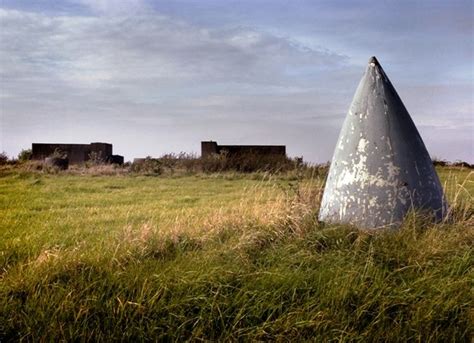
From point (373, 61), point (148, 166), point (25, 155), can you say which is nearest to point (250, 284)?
point (373, 61)

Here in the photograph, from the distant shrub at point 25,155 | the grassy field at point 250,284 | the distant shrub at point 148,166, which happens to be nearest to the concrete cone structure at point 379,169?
the grassy field at point 250,284

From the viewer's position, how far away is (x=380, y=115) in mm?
5871

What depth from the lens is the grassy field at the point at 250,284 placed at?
391cm

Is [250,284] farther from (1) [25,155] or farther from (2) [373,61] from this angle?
(1) [25,155]

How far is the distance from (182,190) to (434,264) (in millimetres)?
7793

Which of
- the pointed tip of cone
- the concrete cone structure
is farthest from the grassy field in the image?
the pointed tip of cone

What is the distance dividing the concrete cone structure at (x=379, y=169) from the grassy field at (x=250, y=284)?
0.77 feet

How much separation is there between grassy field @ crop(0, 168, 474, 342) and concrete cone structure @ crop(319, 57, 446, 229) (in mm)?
233

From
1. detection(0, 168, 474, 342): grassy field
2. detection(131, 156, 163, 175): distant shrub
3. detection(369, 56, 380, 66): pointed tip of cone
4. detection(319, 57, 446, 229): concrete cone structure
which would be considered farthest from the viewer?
detection(131, 156, 163, 175): distant shrub

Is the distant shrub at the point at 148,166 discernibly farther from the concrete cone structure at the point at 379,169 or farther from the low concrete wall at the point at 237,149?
the concrete cone structure at the point at 379,169

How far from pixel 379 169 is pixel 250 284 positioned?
220cm

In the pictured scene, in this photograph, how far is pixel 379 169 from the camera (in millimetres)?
5668

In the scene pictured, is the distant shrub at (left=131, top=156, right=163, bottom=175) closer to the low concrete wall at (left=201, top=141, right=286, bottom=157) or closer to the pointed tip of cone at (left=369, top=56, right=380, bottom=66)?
the low concrete wall at (left=201, top=141, right=286, bottom=157)

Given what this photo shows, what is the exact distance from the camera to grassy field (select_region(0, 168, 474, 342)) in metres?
3.91
